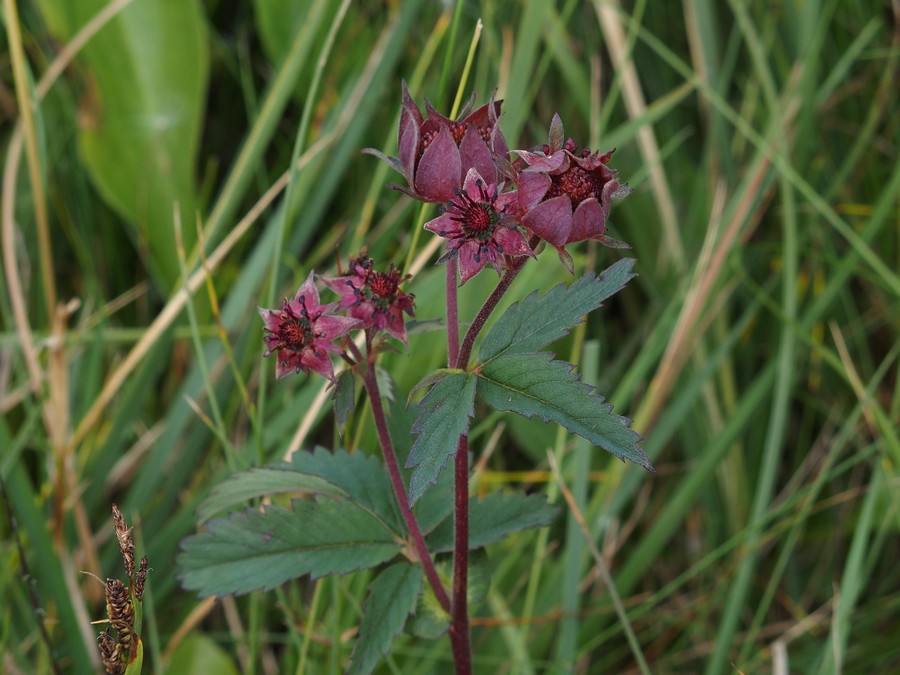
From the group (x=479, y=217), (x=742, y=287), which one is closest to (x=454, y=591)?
(x=479, y=217)

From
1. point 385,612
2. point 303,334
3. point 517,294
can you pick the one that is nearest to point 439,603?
point 385,612

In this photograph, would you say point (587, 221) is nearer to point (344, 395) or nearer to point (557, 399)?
point (557, 399)

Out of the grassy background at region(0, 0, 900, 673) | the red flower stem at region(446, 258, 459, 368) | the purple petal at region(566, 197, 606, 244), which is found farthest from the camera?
the grassy background at region(0, 0, 900, 673)

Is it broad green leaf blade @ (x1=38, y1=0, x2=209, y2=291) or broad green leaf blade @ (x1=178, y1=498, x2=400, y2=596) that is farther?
broad green leaf blade @ (x1=38, y1=0, x2=209, y2=291)

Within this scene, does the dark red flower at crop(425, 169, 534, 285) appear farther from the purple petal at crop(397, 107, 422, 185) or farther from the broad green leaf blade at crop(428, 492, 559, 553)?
the broad green leaf blade at crop(428, 492, 559, 553)

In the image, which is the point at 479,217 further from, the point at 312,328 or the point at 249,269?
the point at 249,269

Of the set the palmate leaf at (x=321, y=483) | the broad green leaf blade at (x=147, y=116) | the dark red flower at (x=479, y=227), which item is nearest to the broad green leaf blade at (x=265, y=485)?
the palmate leaf at (x=321, y=483)

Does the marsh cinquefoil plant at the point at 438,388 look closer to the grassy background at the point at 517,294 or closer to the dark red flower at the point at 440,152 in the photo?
the dark red flower at the point at 440,152

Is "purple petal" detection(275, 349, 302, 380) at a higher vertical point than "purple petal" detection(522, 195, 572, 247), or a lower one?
lower

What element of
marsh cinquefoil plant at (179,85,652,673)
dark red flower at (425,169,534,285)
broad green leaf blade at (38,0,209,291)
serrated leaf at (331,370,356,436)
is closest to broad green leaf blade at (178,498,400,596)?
marsh cinquefoil plant at (179,85,652,673)
